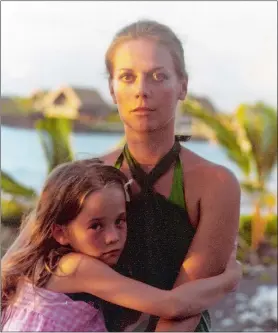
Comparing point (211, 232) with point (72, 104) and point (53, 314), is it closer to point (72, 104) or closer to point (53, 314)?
point (53, 314)

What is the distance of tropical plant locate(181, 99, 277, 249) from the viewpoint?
5.68ft

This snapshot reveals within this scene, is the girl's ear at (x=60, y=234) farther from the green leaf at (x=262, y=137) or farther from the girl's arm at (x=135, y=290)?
the green leaf at (x=262, y=137)

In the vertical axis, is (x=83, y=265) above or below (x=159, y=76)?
below

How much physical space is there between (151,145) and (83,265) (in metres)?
0.29

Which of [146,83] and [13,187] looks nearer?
[146,83]

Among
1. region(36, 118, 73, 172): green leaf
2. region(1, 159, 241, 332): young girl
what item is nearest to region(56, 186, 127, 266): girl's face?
region(1, 159, 241, 332): young girl

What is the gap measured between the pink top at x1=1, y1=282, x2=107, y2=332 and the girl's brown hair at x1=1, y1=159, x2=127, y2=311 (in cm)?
3

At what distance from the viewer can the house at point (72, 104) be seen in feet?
4.57

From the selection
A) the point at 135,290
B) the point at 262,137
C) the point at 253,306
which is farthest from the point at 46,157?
the point at 253,306

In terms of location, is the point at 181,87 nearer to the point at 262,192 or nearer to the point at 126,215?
the point at 126,215

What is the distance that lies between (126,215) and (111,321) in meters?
0.23

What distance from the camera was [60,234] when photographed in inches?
47.7

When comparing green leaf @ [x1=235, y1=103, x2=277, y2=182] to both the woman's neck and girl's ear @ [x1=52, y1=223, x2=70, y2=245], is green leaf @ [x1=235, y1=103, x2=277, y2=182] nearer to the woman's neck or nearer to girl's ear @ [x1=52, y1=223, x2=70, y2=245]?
the woman's neck

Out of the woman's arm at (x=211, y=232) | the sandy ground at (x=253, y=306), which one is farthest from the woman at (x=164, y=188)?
the sandy ground at (x=253, y=306)
